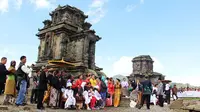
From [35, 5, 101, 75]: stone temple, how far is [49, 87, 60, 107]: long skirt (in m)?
14.6

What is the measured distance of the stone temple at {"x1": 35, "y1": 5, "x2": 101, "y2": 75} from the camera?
1063 inches

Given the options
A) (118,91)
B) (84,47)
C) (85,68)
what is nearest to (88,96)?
(118,91)

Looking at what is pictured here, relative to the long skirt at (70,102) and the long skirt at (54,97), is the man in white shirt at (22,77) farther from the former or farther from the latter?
the long skirt at (70,102)

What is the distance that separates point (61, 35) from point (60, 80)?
1733 cm

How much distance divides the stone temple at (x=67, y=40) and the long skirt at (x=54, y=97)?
1456cm

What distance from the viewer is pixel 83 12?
3175 cm

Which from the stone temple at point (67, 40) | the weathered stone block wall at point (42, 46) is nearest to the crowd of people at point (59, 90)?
the stone temple at point (67, 40)

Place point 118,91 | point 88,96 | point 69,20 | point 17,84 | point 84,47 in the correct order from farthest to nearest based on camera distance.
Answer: point 69,20, point 84,47, point 118,91, point 88,96, point 17,84

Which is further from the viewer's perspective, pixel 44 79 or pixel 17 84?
pixel 17 84

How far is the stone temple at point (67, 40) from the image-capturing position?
88.6 ft

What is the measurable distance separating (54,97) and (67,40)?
17.9 meters

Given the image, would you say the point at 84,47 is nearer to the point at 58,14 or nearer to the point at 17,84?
the point at 58,14

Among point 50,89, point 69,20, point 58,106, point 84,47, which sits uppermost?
point 69,20

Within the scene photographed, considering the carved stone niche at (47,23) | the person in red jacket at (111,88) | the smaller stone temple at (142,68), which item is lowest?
the person in red jacket at (111,88)
